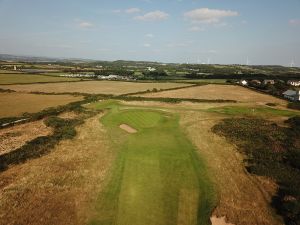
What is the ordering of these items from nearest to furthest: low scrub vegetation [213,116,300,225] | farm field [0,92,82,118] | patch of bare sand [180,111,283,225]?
patch of bare sand [180,111,283,225] < low scrub vegetation [213,116,300,225] < farm field [0,92,82,118]

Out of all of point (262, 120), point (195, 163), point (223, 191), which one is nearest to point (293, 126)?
point (262, 120)

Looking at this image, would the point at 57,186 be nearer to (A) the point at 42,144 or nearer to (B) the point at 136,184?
(B) the point at 136,184

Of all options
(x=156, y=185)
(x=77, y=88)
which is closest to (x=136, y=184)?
(x=156, y=185)

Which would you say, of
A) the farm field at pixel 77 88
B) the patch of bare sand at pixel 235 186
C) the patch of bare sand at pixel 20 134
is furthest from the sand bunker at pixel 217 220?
the farm field at pixel 77 88

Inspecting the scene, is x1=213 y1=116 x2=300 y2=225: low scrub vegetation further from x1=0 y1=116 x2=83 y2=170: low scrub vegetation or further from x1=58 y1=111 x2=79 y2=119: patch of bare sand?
x1=58 y1=111 x2=79 y2=119: patch of bare sand

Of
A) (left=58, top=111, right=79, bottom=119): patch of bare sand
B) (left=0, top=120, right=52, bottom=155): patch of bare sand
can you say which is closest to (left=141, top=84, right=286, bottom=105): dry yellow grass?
(left=58, top=111, right=79, bottom=119): patch of bare sand

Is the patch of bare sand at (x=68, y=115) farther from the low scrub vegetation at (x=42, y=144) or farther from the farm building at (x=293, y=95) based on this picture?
the farm building at (x=293, y=95)
